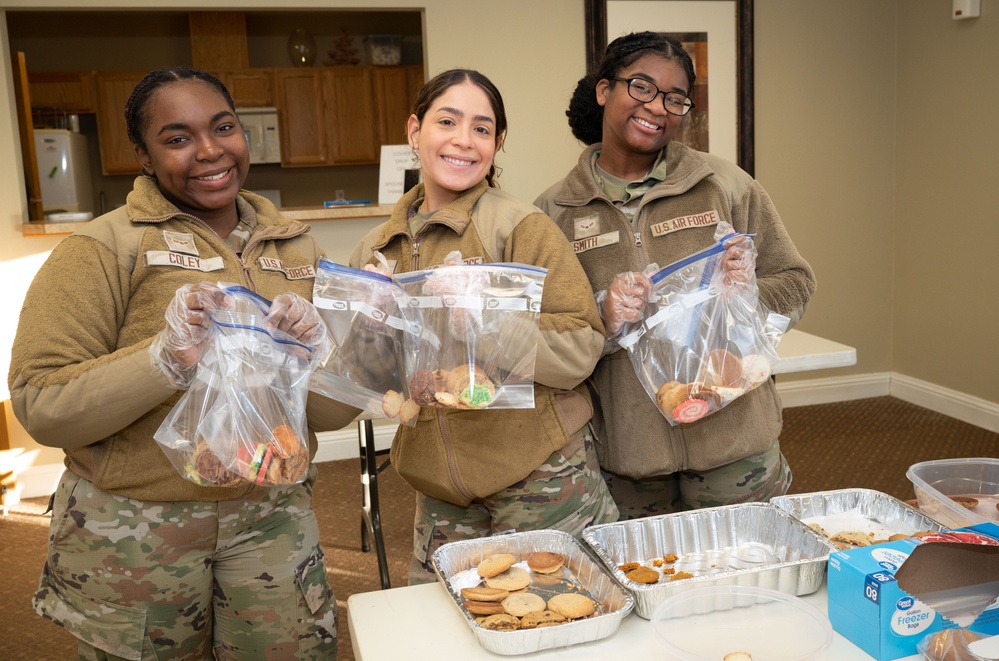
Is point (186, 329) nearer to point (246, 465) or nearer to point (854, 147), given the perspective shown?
point (246, 465)

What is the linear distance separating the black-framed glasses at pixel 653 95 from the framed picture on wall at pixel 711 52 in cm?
279

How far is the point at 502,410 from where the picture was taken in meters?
1.59

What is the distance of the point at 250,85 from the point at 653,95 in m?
5.61

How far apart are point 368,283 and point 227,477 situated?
0.38 metres

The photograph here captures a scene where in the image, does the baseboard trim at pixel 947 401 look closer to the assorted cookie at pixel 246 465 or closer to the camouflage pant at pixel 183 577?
the camouflage pant at pixel 183 577

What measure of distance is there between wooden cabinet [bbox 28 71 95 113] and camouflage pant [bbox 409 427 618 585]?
6.08 m

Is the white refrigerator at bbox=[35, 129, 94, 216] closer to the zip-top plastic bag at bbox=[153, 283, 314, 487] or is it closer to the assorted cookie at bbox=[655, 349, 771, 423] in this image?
the zip-top plastic bag at bbox=[153, 283, 314, 487]

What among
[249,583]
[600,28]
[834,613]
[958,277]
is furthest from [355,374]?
[958,277]

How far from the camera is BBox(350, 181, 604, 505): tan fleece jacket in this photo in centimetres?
154

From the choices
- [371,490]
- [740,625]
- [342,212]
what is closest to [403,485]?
[371,490]

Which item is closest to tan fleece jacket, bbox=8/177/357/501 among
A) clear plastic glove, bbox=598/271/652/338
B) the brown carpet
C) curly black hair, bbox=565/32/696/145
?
clear plastic glove, bbox=598/271/652/338

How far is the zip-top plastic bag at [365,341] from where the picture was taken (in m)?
1.40

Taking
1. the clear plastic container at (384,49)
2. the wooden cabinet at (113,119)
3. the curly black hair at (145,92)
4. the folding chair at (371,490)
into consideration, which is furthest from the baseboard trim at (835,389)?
the wooden cabinet at (113,119)

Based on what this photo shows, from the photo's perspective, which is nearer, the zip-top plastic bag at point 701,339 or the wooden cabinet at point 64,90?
the zip-top plastic bag at point 701,339
